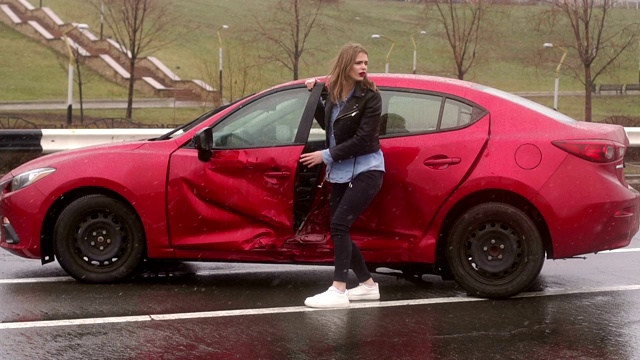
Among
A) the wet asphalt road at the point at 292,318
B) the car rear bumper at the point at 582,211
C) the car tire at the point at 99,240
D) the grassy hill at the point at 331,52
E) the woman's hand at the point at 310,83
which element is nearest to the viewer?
the wet asphalt road at the point at 292,318

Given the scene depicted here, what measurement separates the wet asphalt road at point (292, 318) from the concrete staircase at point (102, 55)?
44.0m

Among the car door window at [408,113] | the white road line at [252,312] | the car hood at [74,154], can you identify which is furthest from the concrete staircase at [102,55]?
the white road line at [252,312]

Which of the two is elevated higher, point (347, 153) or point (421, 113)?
point (421, 113)

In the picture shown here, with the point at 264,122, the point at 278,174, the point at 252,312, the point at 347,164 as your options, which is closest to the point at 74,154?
the point at 264,122

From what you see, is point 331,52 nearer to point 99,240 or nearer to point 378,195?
point 99,240

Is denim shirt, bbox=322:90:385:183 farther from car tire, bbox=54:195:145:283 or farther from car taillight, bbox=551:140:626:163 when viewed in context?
car tire, bbox=54:195:145:283

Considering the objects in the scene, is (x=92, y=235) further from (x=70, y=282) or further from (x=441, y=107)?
(x=441, y=107)

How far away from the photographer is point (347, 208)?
6.55m

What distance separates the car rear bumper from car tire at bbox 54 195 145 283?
9.33 feet

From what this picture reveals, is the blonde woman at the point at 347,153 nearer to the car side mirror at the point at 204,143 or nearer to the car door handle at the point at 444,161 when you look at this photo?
the car door handle at the point at 444,161

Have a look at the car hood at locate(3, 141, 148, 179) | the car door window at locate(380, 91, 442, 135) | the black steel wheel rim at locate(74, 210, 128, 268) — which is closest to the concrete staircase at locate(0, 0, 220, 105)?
the car hood at locate(3, 141, 148, 179)

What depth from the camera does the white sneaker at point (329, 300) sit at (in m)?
6.53

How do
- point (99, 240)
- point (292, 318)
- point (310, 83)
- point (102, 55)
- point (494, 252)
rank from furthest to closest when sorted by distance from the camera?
point (102, 55)
point (99, 240)
point (310, 83)
point (494, 252)
point (292, 318)

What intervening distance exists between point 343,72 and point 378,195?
0.91m
